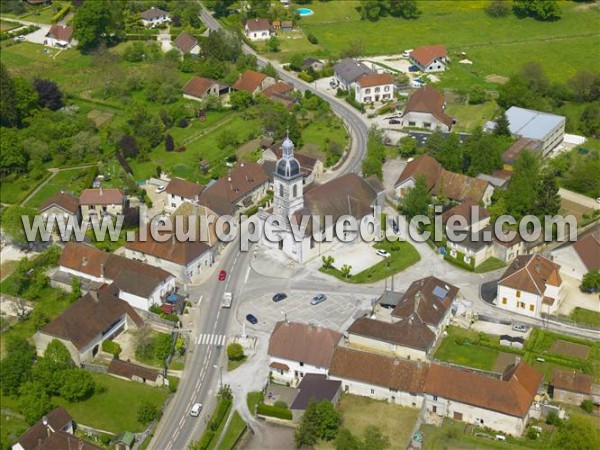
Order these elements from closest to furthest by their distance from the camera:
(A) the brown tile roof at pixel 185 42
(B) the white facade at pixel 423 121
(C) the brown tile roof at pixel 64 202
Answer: (C) the brown tile roof at pixel 64 202 → (B) the white facade at pixel 423 121 → (A) the brown tile roof at pixel 185 42

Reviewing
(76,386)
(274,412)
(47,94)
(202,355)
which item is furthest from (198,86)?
(274,412)

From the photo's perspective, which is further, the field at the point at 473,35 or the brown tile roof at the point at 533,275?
the field at the point at 473,35

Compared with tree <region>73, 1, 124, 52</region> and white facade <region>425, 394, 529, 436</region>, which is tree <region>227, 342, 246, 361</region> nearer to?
white facade <region>425, 394, 529, 436</region>

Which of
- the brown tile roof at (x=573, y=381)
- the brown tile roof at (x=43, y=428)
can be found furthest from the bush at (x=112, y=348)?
the brown tile roof at (x=573, y=381)

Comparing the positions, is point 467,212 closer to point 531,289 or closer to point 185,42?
point 531,289

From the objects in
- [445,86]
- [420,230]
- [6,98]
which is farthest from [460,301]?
[6,98]

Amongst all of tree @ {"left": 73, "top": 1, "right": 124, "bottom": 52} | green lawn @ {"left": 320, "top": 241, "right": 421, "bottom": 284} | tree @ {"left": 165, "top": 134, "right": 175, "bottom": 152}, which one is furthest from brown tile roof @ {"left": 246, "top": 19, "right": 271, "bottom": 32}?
green lawn @ {"left": 320, "top": 241, "right": 421, "bottom": 284}

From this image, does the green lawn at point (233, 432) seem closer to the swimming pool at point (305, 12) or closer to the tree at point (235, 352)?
the tree at point (235, 352)

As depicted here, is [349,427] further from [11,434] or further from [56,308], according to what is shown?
[56,308]
